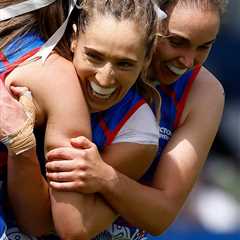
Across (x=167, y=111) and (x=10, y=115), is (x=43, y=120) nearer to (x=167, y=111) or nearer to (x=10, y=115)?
(x=10, y=115)

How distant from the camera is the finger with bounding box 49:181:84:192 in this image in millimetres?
3465

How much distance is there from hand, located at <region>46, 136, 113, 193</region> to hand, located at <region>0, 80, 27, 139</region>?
13cm

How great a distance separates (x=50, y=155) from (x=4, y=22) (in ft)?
1.36

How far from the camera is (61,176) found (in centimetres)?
346

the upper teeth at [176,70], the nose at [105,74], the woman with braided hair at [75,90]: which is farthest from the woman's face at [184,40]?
the nose at [105,74]

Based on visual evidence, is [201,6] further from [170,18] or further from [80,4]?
[80,4]

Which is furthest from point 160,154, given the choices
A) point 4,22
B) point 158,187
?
point 4,22

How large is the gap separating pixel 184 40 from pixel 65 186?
0.58 m

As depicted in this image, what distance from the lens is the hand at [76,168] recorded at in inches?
136

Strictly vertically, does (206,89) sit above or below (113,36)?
below

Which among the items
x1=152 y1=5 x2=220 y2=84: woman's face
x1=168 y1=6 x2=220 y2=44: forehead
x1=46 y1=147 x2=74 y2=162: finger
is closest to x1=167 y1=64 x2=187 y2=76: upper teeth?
x1=152 y1=5 x2=220 y2=84: woman's face

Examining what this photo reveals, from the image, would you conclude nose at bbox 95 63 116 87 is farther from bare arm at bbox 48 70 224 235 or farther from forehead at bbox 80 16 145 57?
bare arm at bbox 48 70 224 235

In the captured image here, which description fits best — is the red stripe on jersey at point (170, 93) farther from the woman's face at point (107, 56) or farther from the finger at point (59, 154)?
the finger at point (59, 154)

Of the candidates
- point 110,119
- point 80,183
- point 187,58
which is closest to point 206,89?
point 187,58
